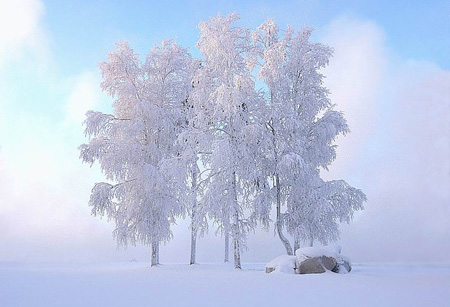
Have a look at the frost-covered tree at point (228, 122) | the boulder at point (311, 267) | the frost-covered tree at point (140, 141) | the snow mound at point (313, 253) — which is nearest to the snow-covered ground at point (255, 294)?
the boulder at point (311, 267)

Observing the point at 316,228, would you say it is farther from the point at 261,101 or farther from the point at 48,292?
the point at 48,292

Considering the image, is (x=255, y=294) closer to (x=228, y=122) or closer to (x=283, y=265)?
(x=283, y=265)

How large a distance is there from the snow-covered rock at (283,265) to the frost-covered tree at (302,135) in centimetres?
348

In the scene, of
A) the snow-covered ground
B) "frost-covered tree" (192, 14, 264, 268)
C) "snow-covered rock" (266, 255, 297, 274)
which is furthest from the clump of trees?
the snow-covered ground

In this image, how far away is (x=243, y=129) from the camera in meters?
17.9

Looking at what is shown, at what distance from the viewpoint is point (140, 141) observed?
22.0 meters

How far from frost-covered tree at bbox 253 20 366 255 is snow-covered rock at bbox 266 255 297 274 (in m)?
3.48

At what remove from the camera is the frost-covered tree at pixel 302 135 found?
60.8 ft

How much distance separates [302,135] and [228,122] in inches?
144

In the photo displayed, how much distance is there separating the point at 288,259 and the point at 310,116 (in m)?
7.69

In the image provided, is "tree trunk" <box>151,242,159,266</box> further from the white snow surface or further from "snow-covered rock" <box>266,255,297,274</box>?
the white snow surface

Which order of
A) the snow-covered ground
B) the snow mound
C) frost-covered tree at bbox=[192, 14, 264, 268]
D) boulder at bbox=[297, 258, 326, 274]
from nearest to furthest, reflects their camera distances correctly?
the snow-covered ground
boulder at bbox=[297, 258, 326, 274]
the snow mound
frost-covered tree at bbox=[192, 14, 264, 268]

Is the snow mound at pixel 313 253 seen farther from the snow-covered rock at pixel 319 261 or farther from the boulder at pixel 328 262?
the boulder at pixel 328 262

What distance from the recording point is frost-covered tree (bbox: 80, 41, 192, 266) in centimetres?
2047
